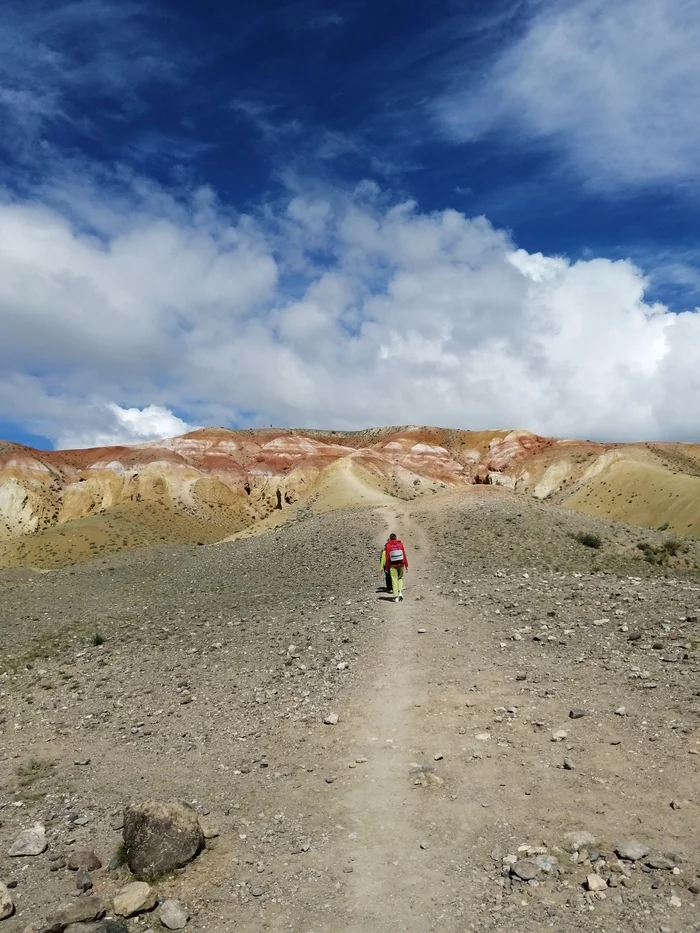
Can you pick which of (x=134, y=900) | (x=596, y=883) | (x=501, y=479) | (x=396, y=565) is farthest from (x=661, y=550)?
(x=501, y=479)

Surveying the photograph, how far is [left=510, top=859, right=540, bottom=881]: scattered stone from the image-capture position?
22.0 feet

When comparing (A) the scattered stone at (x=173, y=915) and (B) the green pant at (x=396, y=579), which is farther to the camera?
(B) the green pant at (x=396, y=579)

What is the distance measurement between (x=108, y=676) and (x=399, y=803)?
1023 cm

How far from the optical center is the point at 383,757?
9.87 meters

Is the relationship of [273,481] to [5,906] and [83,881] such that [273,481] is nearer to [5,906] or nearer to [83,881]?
[83,881]

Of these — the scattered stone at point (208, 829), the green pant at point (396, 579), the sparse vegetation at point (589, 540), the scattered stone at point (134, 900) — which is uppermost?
the sparse vegetation at point (589, 540)

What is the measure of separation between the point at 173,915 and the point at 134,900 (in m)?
0.54

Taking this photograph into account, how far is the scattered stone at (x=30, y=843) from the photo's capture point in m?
7.89

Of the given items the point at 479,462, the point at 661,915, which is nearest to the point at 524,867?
the point at 661,915

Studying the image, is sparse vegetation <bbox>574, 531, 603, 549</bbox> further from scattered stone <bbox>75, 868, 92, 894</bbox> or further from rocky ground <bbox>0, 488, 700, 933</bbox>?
scattered stone <bbox>75, 868, 92, 894</bbox>

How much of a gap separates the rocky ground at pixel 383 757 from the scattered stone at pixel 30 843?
0.37 feet

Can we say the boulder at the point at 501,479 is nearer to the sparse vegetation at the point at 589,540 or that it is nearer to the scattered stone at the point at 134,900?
the sparse vegetation at the point at 589,540

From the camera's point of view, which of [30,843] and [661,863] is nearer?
[661,863]

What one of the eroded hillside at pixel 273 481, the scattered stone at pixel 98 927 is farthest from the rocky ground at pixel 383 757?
the eroded hillside at pixel 273 481
